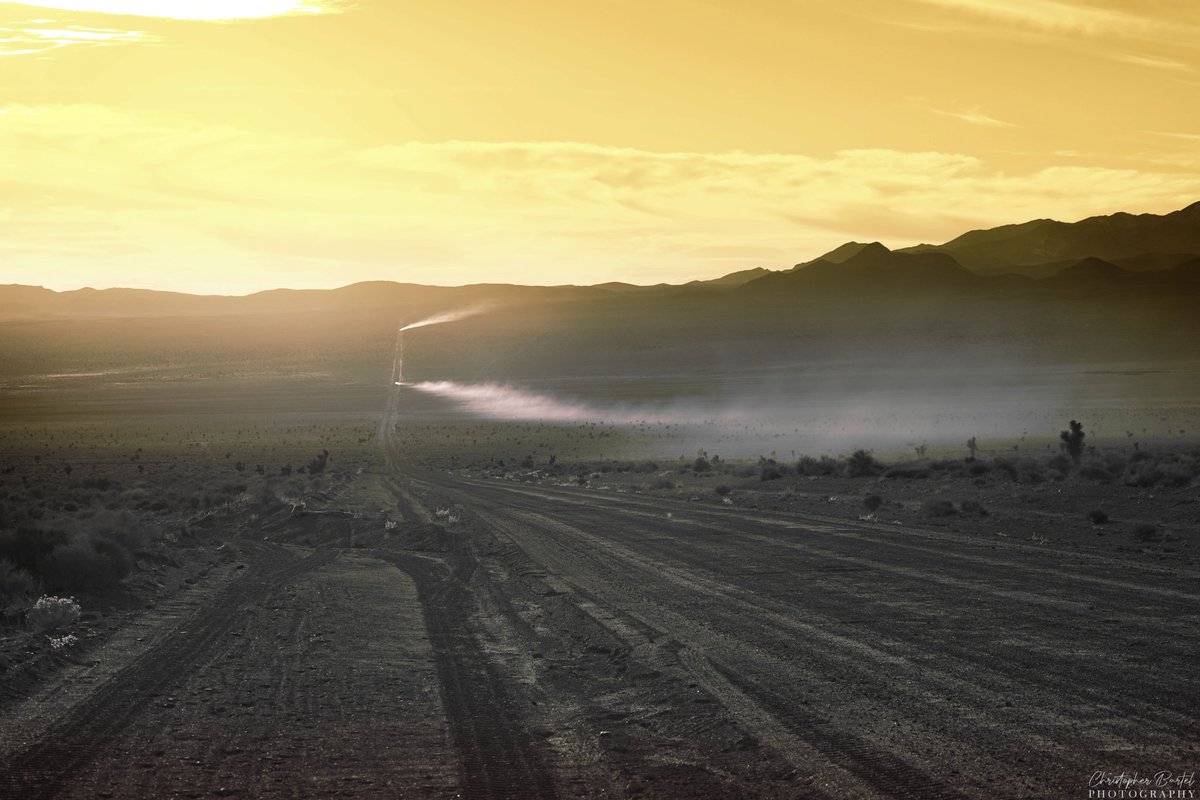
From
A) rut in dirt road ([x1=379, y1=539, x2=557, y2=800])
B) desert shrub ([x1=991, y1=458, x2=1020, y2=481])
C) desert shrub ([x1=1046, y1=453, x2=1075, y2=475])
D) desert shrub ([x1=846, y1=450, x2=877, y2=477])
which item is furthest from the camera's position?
desert shrub ([x1=846, y1=450, x2=877, y2=477])

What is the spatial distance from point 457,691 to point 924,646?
5.37m

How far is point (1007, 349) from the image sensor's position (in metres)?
130

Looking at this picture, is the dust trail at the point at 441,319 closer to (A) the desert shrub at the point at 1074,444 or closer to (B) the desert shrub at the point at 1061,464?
(A) the desert shrub at the point at 1074,444

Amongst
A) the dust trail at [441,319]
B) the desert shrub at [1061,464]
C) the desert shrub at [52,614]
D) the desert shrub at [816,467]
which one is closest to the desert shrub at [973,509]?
the desert shrub at [1061,464]

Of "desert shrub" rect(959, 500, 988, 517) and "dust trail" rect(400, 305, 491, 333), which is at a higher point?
"dust trail" rect(400, 305, 491, 333)

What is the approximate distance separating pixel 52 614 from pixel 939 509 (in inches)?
796

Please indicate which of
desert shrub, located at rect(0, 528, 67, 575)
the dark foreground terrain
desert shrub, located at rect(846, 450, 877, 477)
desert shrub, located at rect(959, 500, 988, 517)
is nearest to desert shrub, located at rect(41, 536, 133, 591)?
desert shrub, located at rect(0, 528, 67, 575)

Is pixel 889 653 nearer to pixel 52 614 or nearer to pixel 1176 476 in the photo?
pixel 52 614

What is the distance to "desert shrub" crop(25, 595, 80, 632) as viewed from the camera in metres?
14.9

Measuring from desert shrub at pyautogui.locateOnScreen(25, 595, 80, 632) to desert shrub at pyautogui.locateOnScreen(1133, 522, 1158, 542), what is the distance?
1882 centimetres

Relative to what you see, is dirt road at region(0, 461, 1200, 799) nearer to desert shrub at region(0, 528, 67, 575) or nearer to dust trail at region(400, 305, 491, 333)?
desert shrub at region(0, 528, 67, 575)

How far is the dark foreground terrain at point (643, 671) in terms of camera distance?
898 cm

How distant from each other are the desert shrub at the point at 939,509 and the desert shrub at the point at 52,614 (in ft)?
64.2

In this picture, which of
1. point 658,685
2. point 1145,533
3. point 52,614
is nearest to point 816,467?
point 1145,533
